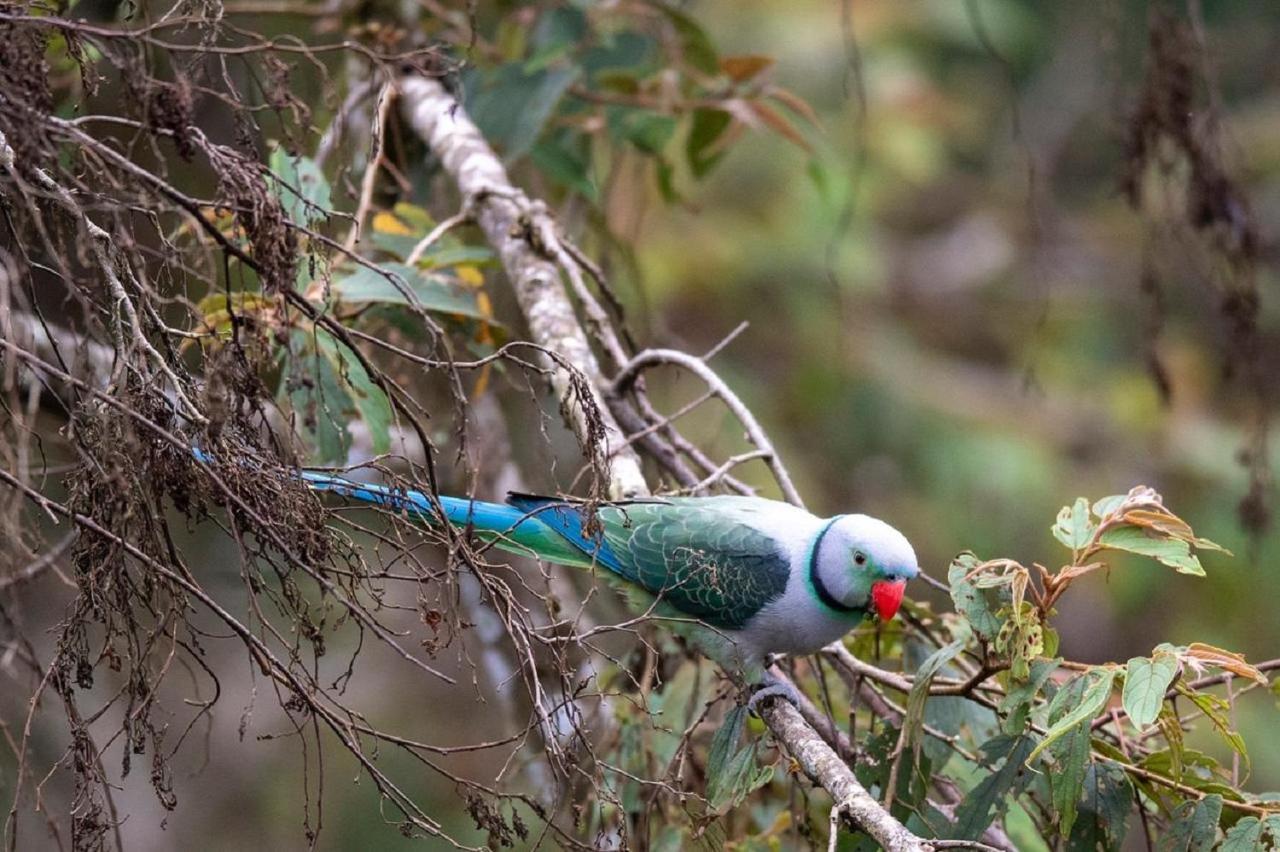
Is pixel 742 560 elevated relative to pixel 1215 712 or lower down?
lower down

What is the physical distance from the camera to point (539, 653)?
4.21 metres

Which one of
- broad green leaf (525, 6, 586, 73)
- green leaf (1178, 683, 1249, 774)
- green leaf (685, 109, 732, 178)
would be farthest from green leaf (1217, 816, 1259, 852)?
broad green leaf (525, 6, 586, 73)

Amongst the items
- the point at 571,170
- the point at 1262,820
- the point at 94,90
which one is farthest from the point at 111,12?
the point at 1262,820

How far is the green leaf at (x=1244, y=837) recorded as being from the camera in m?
2.14

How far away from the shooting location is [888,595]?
295cm

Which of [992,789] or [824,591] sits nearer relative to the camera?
[992,789]

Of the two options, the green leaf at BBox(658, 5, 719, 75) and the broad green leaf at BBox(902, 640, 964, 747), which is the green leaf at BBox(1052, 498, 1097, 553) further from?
the green leaf at BBox(658, 5, 719, 75)

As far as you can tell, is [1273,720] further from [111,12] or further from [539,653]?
[111,12]

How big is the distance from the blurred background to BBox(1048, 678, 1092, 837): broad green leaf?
315 centimetres

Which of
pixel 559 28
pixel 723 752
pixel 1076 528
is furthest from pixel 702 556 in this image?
pixel 559 28

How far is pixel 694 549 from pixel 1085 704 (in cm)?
128

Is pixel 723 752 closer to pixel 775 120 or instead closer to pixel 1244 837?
pixel 1244 837

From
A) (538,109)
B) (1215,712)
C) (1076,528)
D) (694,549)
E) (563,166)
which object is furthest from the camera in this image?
(563,166)

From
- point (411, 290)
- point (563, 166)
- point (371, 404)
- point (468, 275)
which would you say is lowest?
point (371, 404)
